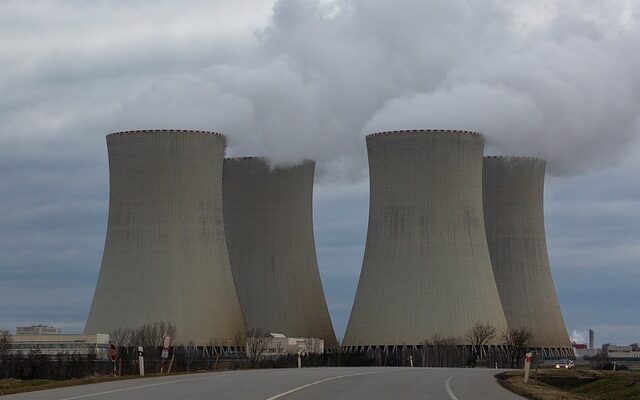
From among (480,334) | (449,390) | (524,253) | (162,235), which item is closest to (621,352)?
(524,253)

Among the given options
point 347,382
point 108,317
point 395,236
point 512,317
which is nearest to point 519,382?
point 347,382

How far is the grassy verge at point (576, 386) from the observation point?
62.6ft

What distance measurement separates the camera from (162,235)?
47.0 metres

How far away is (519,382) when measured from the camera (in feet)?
74.7

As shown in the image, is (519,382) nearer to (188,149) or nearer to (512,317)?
(188,149)

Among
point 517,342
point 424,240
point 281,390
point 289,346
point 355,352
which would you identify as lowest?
point 281,390

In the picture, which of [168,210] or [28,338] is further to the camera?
[28,338]

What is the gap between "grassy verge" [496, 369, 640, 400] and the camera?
62.6ft

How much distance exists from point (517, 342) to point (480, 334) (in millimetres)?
3929

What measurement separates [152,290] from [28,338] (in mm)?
14070

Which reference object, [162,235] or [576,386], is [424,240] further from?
[576,386]

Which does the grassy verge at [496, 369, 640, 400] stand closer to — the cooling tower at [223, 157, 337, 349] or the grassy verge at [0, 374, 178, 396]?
the grassy verge at [0, 374, 178, 396]

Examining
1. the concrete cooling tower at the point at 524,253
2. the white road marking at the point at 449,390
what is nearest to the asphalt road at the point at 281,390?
the white road marking at the point at 449,390

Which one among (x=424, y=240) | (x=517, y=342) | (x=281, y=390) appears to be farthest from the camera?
(x=517, y=342)
